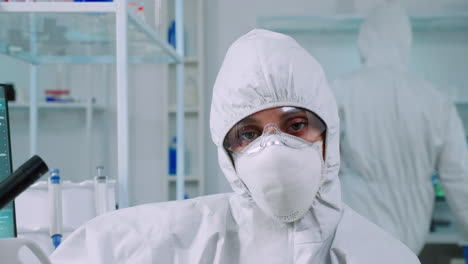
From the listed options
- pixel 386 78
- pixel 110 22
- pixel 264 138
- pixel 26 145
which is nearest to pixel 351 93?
pixel 386 78

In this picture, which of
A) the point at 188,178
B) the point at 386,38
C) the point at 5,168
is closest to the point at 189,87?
the point at 188,178

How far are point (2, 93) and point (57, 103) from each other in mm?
1887

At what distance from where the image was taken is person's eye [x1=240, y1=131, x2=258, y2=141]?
0.92 meters

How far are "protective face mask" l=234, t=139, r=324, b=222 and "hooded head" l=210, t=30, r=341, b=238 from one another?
0.16ft

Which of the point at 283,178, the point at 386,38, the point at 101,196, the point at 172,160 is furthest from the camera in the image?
the point at 172,160

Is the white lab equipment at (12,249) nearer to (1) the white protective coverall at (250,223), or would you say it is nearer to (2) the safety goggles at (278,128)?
(1) the white protective coverall at (250,223)

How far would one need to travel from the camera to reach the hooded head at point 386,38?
7.08ft

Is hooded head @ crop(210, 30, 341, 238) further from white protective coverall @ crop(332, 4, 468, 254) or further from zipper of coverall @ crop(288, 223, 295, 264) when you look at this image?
white protective coverall @ crop(332, 4, 468, 254)

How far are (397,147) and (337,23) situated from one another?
3.43ft

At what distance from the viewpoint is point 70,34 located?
1406 millimetres

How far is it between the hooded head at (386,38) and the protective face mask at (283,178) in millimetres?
1408

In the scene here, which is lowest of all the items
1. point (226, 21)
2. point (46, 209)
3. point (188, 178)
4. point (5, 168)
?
point (188, 178)

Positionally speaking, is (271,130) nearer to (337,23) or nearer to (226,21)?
(337,23)

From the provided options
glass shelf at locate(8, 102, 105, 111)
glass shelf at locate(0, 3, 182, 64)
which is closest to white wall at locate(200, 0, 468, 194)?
glass shelf at locate(8, 102, 105, 111)
